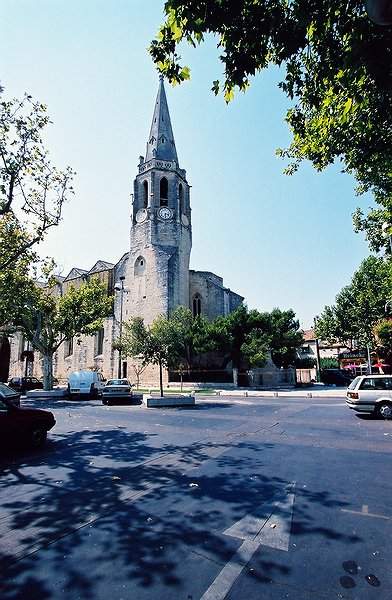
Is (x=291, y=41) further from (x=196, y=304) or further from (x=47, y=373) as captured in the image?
(x=196, y=304)

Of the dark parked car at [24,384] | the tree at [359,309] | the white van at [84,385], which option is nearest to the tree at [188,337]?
the white van at [84,385]

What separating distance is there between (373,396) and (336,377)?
21.2m

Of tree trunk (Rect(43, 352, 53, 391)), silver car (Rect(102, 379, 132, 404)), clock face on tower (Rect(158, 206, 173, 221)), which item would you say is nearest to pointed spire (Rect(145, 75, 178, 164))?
clock face on tower (Rect(158, 206, 173, 221))

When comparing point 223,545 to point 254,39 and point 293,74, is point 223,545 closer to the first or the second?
point 254,39

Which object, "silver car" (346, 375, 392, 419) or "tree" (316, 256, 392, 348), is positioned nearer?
"silver car" (346, 375, 392, 419)

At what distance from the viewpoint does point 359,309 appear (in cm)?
3281

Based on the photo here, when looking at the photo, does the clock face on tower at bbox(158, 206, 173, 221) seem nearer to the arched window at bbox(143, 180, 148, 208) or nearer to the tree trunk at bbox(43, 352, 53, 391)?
the arched window at bbox(143, 180, 148, 208)

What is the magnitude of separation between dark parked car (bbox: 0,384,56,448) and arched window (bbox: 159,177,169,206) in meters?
34.0

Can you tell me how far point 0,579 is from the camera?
3.16 metres

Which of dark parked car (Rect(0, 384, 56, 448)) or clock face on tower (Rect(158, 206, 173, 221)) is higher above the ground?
clock face on tower (Rect(158, 206, 173, 221))

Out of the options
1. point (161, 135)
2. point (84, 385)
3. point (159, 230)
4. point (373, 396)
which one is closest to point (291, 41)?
point (373, 396)

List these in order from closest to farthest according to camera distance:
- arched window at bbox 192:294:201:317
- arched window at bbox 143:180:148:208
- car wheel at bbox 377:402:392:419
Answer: car wheel at bbox 377:402:392:419 → arched window at bbox 143:180:148:208 → arched window at bbox 192:294:201:317

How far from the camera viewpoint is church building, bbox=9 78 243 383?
122 ft

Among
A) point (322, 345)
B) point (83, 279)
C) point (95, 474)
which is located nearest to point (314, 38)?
point (95, 474)
